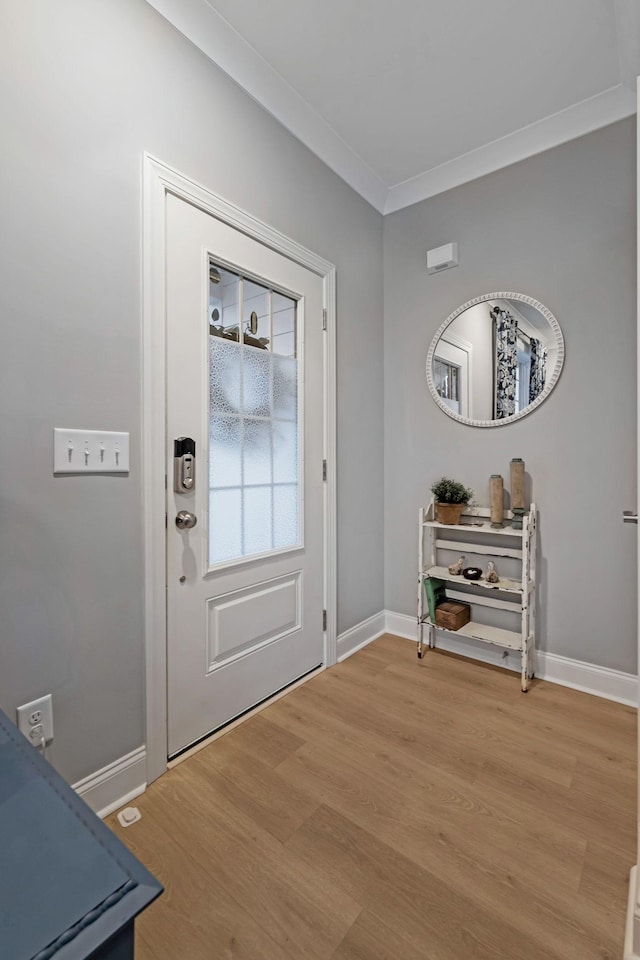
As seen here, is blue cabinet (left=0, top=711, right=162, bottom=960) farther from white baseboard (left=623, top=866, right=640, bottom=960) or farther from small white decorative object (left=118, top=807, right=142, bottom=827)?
white baseboard (left=623, top=866, right=640, bottom=960)

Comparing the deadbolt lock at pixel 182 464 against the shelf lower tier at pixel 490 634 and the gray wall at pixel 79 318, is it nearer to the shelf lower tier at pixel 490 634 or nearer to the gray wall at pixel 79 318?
the gray wall at pixel 79 318

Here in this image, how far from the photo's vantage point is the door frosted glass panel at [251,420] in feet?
5.76

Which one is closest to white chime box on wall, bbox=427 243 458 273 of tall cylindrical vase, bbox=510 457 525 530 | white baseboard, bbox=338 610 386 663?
tall cylindrical vase, bbox=510 457 525 530

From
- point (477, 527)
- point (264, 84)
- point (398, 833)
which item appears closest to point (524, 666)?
point (477, 527)

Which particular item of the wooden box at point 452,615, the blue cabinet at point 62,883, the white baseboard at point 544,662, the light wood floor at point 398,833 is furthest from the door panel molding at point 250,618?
the blue cabinet at point 62,883

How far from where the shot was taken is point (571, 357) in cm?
210

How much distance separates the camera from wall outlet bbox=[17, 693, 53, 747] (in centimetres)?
121

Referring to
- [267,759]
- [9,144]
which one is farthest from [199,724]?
[9,144]

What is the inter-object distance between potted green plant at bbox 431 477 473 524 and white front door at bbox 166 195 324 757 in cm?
64

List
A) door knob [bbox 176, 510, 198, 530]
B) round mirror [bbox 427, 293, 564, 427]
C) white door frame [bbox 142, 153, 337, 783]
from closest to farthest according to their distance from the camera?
white door frame [bbox 142, 153, 337, 783]
door knob [bbox 176, 510, 198, 530]
round mirror [bbox 427, 293, 564, 427]

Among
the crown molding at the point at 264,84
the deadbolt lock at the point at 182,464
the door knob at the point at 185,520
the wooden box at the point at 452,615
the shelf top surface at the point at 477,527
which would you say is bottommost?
the wooden box at the point at 452,615

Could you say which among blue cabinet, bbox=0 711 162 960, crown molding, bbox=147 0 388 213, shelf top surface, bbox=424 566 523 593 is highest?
crown molding, bbox=147 0 388 213

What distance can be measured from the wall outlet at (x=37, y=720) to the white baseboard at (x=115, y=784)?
20cm

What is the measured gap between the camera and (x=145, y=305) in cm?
147
